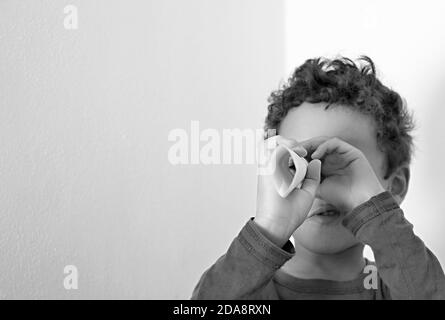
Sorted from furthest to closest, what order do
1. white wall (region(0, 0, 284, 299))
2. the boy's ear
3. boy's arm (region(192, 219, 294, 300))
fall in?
the boy's ear, white wall (region(0, 0, 284, 299)), boy's arm (region(192, 219, 294, 300))

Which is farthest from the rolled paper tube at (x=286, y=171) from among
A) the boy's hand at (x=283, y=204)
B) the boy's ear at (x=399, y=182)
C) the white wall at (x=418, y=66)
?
the white wall at (x=418, y=66)

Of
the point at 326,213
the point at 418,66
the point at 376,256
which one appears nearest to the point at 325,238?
A: the point at 326,213

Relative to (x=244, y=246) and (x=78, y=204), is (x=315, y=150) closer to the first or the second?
(x=244, y=246)

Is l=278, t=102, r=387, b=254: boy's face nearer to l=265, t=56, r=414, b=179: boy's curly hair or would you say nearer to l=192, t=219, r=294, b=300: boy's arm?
l=265, t=56, r=414, b=179: boy's curly hair

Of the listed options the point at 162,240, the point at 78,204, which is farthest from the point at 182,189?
the point at 78,204

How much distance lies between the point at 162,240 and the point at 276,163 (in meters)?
0.40

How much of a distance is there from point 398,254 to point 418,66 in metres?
0.44

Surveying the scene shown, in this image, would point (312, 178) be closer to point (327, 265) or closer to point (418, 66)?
point (327, 265)

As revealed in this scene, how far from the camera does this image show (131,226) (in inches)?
37.0

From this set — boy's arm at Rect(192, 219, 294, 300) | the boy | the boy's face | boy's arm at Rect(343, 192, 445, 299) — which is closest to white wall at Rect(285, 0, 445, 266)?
the boy

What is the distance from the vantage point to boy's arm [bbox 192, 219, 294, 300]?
2.17ft

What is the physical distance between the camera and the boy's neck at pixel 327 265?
86 cm

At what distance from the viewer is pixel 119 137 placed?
917mm

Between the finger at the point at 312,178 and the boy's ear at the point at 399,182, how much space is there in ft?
0.68
